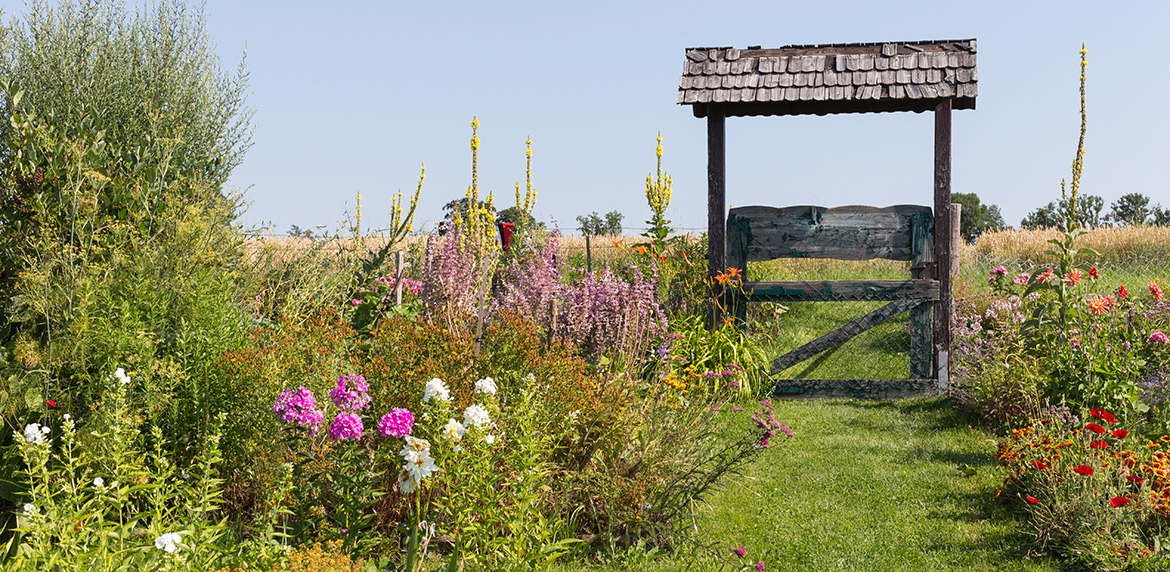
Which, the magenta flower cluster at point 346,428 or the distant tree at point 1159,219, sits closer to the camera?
the magenta flower cluster at point 346,428

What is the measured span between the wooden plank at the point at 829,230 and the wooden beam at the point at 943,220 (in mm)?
164

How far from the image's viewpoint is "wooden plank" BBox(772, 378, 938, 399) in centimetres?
806

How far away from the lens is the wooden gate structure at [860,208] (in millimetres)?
7992

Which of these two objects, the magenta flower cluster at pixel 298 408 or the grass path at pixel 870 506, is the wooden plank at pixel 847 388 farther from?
the magenta flower cluster at pixel 298 408

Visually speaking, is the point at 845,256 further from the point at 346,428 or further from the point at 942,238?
the point at 346,428

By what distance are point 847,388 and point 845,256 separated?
1.24 meters

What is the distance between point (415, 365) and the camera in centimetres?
388

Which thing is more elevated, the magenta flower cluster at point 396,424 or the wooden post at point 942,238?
the wooden post at point 942,238

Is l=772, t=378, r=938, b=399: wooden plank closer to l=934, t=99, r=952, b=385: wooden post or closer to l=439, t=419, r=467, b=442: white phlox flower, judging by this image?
l=934, t=99, r=952, b=385: wooden post

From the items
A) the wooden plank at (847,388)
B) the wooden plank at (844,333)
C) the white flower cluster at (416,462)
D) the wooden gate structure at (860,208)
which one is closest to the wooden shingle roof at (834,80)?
the wooden gate structure at (860,208)

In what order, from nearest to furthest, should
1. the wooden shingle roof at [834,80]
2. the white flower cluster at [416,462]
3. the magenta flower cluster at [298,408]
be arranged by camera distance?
the white flower cluster at [416,462], the magenta flower cluster at [298,408], the wooden shingle roof at [834,80]

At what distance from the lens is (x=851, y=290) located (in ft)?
26.3

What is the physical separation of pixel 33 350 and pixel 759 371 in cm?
581

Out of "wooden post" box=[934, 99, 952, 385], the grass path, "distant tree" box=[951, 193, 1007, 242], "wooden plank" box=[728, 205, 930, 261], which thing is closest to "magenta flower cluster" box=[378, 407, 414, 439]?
the grass path
